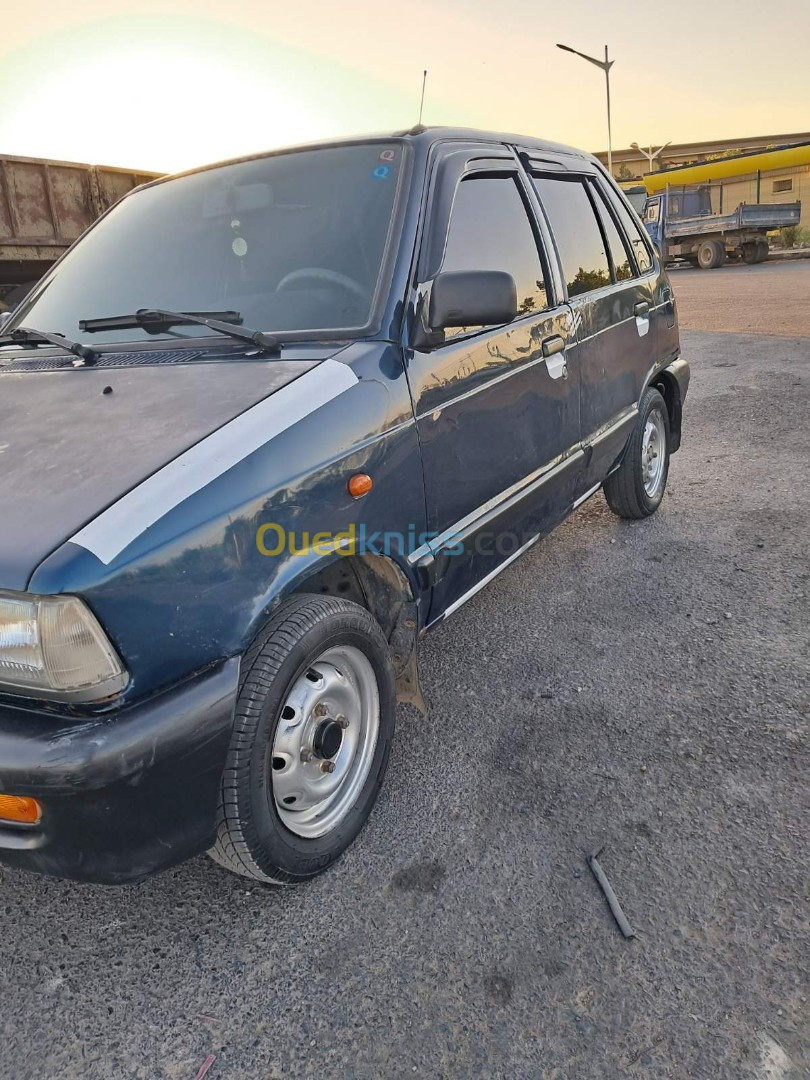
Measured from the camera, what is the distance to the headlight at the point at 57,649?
4.74 feet

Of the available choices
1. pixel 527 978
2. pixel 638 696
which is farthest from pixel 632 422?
pixel 527 978

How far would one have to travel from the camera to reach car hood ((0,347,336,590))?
1.53 m

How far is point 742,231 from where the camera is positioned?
23.1 metres

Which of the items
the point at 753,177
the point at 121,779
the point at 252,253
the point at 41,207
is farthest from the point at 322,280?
the point at 753,177

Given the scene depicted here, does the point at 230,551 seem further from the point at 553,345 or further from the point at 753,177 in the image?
the point at 753,177

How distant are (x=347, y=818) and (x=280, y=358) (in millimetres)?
1275

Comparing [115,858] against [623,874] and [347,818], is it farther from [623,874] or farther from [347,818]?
[623,874]

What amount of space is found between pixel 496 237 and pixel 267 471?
1510 millimetres

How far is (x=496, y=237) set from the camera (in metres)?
2.72

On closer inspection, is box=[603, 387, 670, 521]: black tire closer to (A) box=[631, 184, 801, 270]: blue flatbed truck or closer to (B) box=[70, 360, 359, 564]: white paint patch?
(B) box=[70, 360, 359, 564]: white paint patch

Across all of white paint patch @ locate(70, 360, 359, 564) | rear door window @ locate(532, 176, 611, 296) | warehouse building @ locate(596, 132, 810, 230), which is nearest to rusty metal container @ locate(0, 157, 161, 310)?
rear door window @ locate(532, 176, 611, 296)

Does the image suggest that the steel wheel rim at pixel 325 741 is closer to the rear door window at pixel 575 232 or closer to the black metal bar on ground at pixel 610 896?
the black metal bar on ground at pixel 610 896

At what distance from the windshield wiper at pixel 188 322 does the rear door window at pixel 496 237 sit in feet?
2.19

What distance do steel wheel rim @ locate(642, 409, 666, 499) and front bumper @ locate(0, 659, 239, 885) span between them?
3.24 meters
